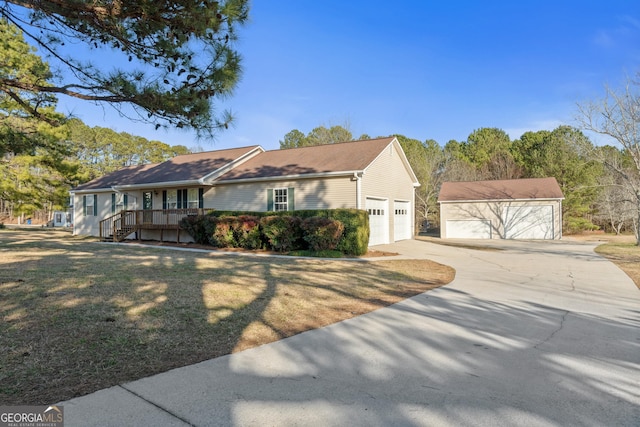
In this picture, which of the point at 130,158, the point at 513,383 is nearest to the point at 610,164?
the point at 513,383

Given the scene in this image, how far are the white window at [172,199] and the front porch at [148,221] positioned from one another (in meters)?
1.19

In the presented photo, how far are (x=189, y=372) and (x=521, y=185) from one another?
94.1 ft

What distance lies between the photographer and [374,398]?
3205mm

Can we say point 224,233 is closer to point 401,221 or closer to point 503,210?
point 401,221

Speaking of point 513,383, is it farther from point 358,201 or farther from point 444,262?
point 358,201

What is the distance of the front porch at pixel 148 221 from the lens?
18609 mm

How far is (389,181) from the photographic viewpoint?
19406 millimetres

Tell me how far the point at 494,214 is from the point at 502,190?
1922 millimetres

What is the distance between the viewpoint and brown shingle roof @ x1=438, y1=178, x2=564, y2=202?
25844 mm

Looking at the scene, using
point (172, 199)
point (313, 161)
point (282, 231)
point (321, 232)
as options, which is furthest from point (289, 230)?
point (172, 199)

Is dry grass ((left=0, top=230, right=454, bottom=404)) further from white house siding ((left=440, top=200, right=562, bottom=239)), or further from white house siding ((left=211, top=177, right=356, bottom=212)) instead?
white house siding ((left=440, top=200, right=562, bottom=239))

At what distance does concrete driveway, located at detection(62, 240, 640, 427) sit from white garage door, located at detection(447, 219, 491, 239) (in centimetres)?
2155

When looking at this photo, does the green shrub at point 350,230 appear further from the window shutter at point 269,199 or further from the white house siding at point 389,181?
the window shutter at point 269,199

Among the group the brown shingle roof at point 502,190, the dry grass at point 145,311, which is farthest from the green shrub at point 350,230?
the brown shingle roof at point 502,190
